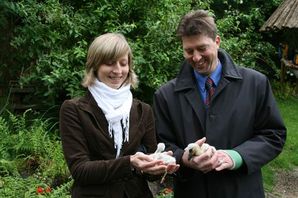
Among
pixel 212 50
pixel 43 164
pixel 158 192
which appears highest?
pixel 212 50

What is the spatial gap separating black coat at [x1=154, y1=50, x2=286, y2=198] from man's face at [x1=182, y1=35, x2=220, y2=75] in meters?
0.09

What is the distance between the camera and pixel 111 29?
5934 mm

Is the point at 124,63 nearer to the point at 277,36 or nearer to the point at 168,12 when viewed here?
the point at 168,12

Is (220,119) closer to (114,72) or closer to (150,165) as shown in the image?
(150,165)

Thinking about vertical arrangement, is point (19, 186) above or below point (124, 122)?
below

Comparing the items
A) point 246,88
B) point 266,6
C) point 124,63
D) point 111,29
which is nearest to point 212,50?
point 246,88

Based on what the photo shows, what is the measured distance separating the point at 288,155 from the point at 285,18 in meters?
4.66

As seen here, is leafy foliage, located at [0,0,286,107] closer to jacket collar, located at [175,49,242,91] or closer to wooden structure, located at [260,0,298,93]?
jacket collar, located at [175,49,242,91]

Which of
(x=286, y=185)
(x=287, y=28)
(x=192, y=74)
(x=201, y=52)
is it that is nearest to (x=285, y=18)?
(x=287, y=28)

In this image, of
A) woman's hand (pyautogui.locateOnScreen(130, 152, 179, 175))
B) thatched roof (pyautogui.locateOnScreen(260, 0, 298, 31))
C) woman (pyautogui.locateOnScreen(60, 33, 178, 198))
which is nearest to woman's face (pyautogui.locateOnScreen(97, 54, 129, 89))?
woman (pyautogui.locateOnScreen(60, 33, 178, 198))

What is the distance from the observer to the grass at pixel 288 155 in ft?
21.6

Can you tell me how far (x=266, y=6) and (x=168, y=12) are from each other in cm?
689

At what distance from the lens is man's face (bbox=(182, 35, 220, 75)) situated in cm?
251

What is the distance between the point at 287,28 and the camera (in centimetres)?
1158
